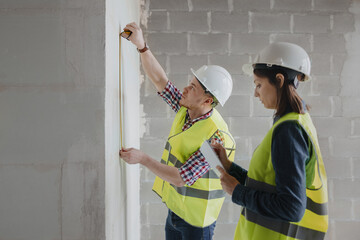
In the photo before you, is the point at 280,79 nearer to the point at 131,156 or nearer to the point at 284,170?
the point at 284,170

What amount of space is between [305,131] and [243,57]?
188 cm

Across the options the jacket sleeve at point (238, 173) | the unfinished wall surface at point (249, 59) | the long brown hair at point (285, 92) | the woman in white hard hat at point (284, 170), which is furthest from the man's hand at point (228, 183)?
the unfinished wall surface at point (249, 59)

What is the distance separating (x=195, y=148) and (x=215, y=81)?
42 centimetres

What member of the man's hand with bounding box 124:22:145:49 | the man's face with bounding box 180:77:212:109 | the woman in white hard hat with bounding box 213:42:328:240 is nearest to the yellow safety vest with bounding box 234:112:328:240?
the woman in white hard hat with bounding box 213:42:328:240

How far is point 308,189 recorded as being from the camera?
1.14m

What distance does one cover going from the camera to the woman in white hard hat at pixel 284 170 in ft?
3.33

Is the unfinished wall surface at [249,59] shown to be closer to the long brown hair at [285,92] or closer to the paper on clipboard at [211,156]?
the paper on clipboard at [211,156]

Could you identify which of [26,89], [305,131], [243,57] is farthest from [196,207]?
[243,57]

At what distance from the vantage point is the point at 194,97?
1839 millimetres

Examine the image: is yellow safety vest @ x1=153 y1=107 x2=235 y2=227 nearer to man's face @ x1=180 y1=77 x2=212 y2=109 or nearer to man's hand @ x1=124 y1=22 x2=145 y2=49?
A: man's face @ x1=180 y1=77 x2=212 y2=109

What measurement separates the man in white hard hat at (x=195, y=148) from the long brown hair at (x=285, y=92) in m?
0.58

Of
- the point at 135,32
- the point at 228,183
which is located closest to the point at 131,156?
the point at 228,183

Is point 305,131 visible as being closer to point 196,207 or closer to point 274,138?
point 274,138

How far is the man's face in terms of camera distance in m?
1.83
